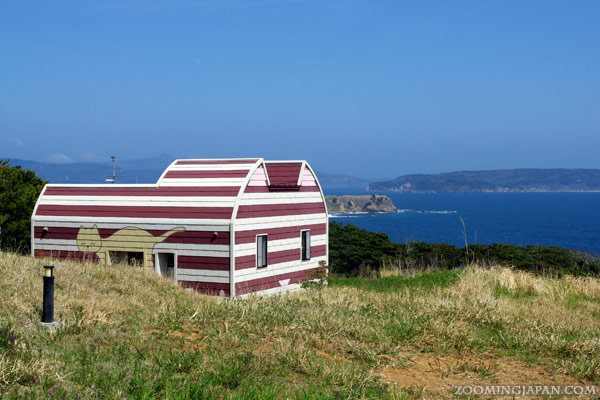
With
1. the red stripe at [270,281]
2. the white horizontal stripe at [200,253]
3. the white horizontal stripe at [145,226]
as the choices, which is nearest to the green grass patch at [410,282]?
the red stripe at [270,281]

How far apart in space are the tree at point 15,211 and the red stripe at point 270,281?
10.9 meters

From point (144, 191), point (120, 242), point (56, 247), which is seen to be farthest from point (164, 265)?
point (56, 247)

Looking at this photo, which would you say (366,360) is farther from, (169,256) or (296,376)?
(169,256)

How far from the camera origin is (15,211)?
26.8m

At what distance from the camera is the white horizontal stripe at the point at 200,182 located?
66.4 feet

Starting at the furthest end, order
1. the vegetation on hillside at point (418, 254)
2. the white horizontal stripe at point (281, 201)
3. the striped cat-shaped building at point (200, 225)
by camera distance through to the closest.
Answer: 1. the vegetation on hillside at point (418, 254)
2. the white horizontal stripe at point (281, 201)
3. the striped cat-shaped building at point (200, 225)

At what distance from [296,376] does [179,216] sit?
43.2ft

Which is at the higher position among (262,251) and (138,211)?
(138,211)

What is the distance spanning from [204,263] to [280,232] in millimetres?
3463

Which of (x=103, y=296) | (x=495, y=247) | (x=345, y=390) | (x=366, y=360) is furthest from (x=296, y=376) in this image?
(x=495, y=247)

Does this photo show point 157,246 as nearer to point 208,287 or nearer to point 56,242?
point 208,287

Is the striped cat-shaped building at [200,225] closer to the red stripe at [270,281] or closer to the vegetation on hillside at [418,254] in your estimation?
the red stripe at [270,281]

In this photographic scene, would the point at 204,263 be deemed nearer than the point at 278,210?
Yes

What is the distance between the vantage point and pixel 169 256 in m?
20.7
